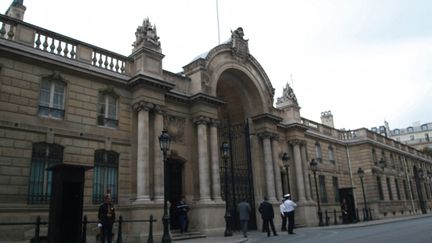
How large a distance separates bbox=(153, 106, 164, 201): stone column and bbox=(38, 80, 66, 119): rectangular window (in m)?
4.42

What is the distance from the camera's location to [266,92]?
1053 inches

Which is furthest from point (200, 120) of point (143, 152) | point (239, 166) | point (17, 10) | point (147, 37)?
point (17, 10)

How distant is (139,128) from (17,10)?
8.33 meters

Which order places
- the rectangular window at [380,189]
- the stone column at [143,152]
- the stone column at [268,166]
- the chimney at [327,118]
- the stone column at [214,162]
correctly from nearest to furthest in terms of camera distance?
the stone column at [143,152], the stone column at [214,162], the stone column at [268,166], the rectangular window at [380,189], the chimney at [327,118]

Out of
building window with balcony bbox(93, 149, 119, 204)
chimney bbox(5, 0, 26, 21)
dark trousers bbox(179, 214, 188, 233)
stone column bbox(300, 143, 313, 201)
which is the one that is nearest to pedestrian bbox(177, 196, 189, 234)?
dark trousers bbox(179, 214, 188, 233)

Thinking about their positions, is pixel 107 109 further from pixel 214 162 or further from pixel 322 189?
pixel 322 189

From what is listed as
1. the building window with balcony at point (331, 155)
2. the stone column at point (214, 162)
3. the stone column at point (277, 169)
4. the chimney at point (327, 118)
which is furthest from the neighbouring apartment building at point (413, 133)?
the stone column at point (214, 162)

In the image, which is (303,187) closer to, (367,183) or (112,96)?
(367,183)

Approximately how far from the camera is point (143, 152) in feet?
57.8

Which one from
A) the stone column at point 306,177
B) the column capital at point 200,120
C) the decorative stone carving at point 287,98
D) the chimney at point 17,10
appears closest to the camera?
the chimney at point 17,10

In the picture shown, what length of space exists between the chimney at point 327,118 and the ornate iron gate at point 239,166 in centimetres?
2169

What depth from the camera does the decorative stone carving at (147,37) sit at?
63.2 ft

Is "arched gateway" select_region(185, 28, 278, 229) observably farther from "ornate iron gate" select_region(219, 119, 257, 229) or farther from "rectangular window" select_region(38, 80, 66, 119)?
"rectangular window" select_region(38, 80, 66, 119)

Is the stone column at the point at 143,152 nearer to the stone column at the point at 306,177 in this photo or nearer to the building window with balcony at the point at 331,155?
the stone column at the point at 306,177
